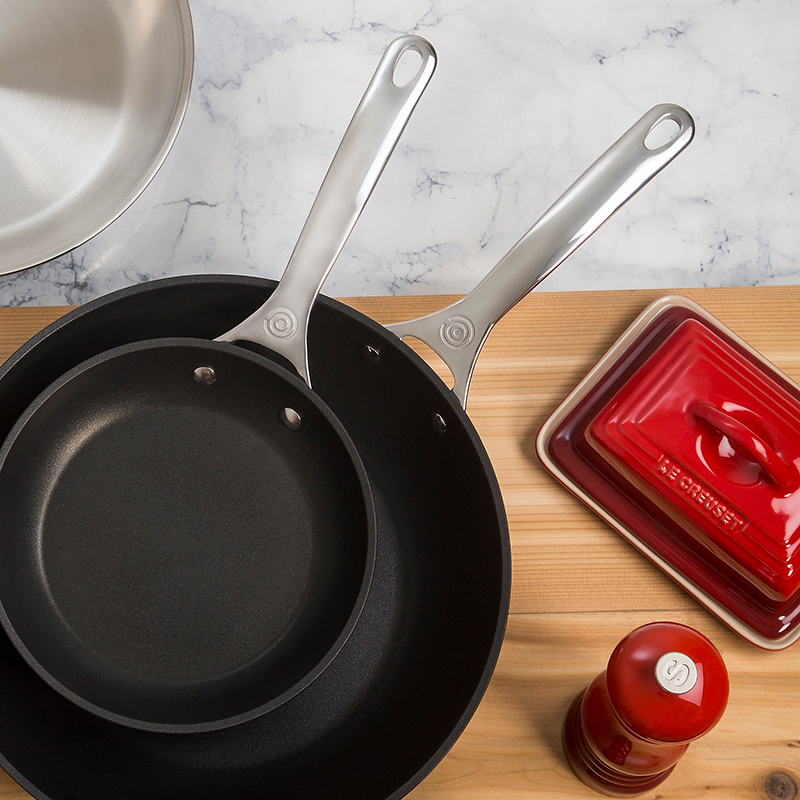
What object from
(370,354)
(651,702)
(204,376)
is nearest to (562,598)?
(651,702)

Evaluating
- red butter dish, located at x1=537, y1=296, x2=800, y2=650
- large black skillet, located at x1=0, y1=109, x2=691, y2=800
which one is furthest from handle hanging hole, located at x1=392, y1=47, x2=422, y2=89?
red butter dish, located at x1=537, y1=296, x2=800, y2=650

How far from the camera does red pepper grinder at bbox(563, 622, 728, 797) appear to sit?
1.62ft

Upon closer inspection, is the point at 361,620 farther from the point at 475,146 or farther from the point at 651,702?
the point at 475,146

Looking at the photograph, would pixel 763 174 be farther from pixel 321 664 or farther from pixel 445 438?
pixel 321 664

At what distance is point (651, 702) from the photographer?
0.50m

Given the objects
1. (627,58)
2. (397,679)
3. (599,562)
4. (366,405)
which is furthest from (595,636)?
(627,58)

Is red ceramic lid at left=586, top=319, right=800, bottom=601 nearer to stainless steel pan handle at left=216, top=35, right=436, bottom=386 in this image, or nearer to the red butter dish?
the red butter dish

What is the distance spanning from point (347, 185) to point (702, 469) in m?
0.38

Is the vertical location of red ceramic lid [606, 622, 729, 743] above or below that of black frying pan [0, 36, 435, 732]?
above

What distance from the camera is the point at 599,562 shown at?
66 centimetres

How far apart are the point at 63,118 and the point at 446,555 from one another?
0.54 meters

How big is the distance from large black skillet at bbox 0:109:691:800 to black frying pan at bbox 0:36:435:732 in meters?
0.02

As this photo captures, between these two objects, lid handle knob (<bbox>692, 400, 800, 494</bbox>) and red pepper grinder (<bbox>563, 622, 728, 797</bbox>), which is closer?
red pepper grinder (<bbox>563, 622, 728, 797</bbox>)

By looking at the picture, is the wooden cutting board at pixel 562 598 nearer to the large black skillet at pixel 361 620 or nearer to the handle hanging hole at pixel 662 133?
the large black skillet at pixel 361 620
